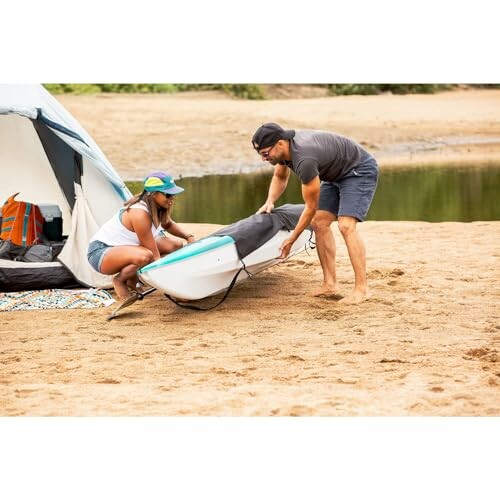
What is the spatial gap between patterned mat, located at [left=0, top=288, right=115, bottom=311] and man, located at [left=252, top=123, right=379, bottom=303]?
1.08m

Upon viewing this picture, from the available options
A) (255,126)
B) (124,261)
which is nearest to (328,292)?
(124,261)

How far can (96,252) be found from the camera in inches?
191

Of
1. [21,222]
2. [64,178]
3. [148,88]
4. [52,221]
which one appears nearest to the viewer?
[21,222]

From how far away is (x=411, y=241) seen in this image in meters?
6.61

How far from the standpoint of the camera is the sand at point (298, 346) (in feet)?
11.2

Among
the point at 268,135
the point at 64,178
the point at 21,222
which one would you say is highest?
the point at 268,135

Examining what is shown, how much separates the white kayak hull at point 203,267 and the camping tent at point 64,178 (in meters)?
0.87

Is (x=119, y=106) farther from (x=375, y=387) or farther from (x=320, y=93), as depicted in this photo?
(x=375, y=387)

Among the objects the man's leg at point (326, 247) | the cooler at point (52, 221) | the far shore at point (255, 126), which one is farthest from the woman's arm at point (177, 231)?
the far shore at point (255, 126)

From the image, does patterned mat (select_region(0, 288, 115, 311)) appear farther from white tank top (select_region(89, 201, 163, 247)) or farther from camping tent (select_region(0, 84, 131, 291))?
white tank top (select_region(89, 201, 163, 247))

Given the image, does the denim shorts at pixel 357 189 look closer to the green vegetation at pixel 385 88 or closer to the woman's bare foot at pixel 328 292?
the woman's bare foot at pixel 328 292

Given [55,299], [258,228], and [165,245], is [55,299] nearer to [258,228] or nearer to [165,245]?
[165,245]

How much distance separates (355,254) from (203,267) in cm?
81

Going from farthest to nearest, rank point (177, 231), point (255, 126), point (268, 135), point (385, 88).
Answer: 1. point (385, 88)
2. point (255, 126)
3. point (177, 231)
4. point (268, 135)
